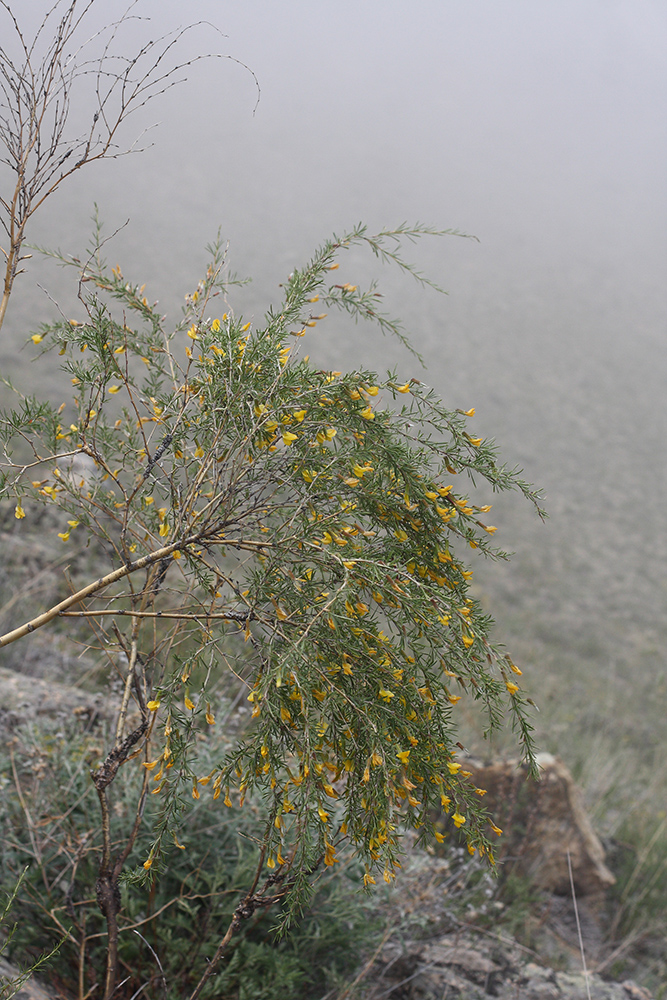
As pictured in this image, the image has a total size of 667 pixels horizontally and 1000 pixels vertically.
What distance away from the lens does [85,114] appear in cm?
2370

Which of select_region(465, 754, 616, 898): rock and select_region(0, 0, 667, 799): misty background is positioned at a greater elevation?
select_region(0, 0, 667, 799): misty background

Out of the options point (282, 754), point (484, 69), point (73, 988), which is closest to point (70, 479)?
point (282, 754)

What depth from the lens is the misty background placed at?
13.9m

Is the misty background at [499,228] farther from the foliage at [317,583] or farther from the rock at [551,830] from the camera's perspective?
the foliage at [317,583]

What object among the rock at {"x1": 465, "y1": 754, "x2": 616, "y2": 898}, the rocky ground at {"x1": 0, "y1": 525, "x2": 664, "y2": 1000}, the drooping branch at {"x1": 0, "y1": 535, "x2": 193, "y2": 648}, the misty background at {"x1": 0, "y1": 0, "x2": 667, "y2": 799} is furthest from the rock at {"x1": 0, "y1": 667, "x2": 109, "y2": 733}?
the misty background at {"x1": 0, "y1": 0, "x2": 667, "y2": 799}

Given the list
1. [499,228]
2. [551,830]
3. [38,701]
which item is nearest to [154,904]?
[38,701]

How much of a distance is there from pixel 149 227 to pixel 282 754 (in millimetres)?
23234

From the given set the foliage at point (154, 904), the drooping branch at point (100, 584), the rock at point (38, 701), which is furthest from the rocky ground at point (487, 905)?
the drooping branch at point (100, 584)

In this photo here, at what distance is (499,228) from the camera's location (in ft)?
96.8

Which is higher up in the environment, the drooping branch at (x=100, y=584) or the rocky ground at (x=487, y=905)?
the drooping branch at (x=100, y=584)

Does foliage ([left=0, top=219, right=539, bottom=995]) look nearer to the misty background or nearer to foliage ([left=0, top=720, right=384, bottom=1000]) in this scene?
foliage ([left=0, top=720, right=384, bottom=1000])

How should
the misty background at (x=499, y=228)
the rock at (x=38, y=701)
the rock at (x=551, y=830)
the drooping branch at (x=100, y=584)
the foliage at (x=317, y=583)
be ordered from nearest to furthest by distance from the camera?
the foliage at (x=317, y=583)
the drooping branch at (x=100, y=584)
the rock at (x=38, y=701)
the rock at (x=551, y=830)
the misty background at (x=499, y=228)

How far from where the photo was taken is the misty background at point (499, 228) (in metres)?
13.9

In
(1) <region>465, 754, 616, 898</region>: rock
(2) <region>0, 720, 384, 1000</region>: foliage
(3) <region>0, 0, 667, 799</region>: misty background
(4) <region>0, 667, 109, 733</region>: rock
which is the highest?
(3) <region>0, 0, 667, 799</region>: misty background
